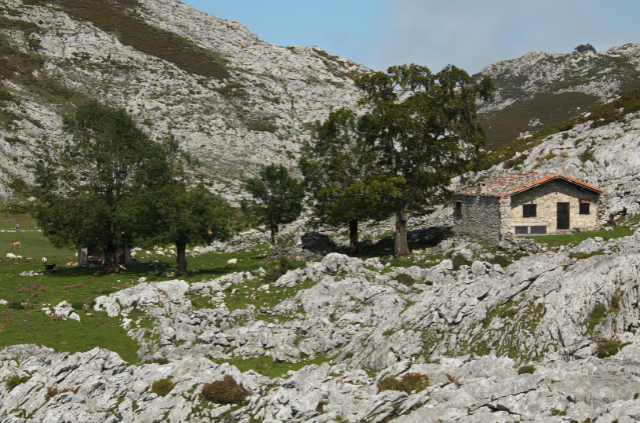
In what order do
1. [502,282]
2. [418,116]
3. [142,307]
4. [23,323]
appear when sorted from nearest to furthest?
[502,282], [23,323], [142,307], [418,116]

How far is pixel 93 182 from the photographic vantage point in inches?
1629

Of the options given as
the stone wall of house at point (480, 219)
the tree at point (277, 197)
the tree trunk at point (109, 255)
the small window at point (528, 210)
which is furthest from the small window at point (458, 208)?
the tree trunk at point (109, 255)

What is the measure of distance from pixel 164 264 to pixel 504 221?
32.3 meters

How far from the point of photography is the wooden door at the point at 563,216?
131ft

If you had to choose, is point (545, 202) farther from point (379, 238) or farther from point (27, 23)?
point (27, 23)

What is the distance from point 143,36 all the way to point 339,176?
437ft

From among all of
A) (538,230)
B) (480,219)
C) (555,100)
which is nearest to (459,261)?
(480,219)

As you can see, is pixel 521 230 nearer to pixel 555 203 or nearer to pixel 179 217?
pixel 555 203

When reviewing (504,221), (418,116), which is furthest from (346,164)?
(504,221)

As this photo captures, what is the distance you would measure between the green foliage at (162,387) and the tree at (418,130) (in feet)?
79.0

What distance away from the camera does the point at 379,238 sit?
50.8 m

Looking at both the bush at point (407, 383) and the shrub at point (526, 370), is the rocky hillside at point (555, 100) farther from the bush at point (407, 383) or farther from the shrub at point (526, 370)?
the bush at point (407, 383)

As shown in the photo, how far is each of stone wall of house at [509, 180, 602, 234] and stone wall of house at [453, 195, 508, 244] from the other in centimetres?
197

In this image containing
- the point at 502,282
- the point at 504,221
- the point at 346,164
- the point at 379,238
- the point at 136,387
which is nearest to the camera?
the point at 136,387
